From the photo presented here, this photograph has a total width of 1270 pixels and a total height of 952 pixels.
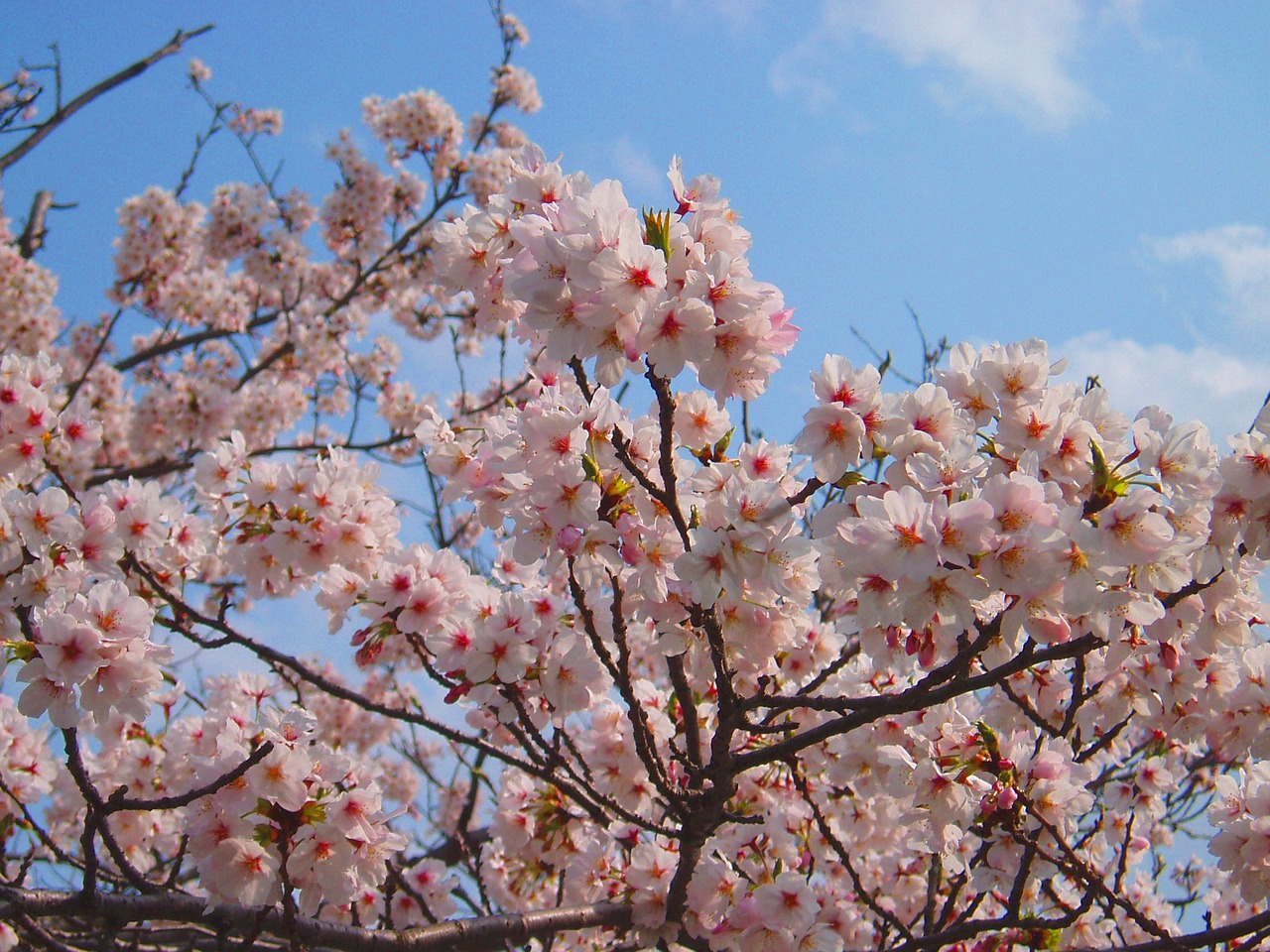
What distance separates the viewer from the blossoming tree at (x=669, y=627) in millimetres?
1693

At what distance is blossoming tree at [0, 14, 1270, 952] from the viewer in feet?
5.56

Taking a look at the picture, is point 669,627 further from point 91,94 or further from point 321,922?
point 91,94

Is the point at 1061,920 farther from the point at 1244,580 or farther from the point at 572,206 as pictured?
the point at 572,206

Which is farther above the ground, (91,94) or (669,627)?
(91,94)

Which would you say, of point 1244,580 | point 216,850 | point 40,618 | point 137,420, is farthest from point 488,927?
point 137,420

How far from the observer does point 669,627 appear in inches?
90.8

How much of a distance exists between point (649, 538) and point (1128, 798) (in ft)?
10.2

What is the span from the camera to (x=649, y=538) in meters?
2.10

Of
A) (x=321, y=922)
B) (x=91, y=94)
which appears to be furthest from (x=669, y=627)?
(x=91, y=94)

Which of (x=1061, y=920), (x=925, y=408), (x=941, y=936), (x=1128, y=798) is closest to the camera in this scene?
(x=925, y=408)

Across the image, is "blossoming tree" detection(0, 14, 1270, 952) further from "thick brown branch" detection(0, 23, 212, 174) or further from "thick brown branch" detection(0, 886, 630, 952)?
"thick brown branch" detection(0, 23, 212, 174)

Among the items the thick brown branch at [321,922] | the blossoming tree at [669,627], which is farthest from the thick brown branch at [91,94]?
the thick brown branch at [321,922]

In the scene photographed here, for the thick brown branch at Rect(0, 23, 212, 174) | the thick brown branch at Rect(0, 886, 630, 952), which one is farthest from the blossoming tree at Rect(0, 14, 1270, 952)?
the thick brown branch at Rect(0, 23, 212, 174)

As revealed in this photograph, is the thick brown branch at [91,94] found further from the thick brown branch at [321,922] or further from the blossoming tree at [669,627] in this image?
the thick brown branch at [321,922]
